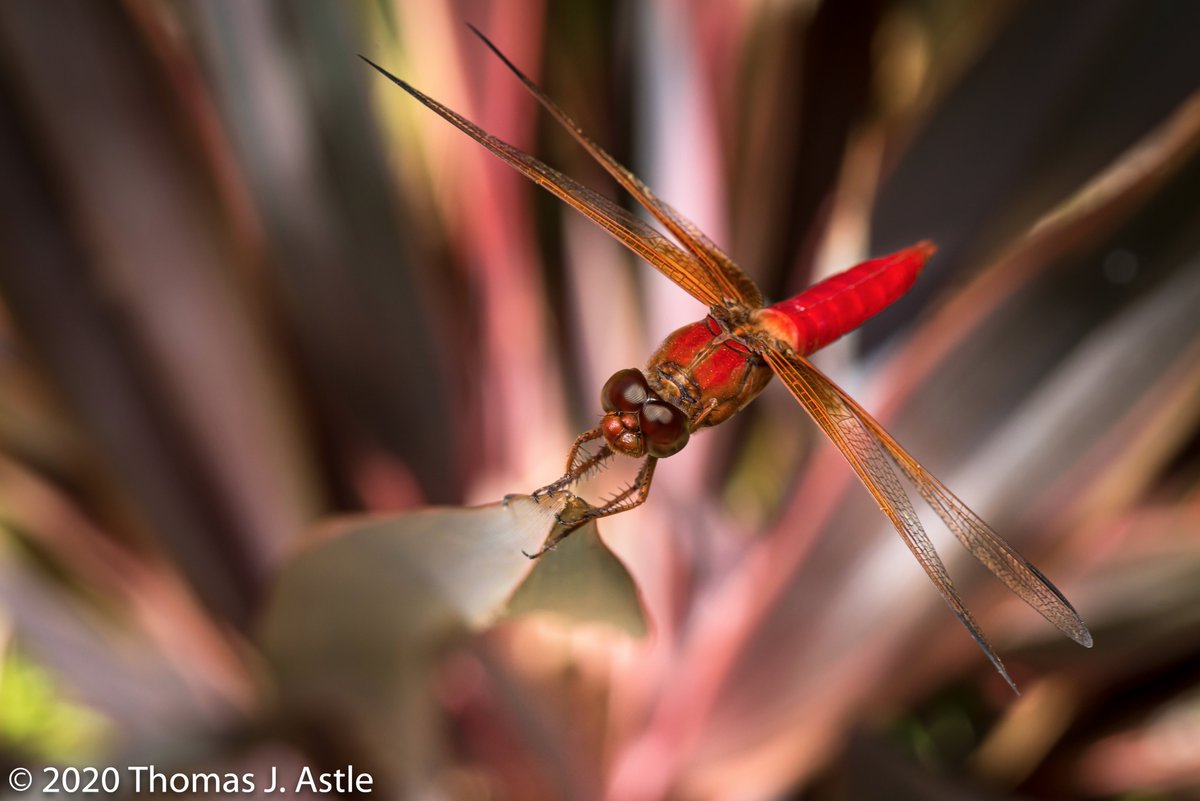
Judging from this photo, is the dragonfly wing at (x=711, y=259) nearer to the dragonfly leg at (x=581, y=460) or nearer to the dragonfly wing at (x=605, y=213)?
the dragonfly wing at (x=605, y=213)

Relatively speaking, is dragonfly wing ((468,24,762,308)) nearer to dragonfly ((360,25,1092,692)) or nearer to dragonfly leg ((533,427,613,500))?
dragonfly ((360,25,1092,692))

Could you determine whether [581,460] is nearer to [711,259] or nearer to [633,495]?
[633,495]

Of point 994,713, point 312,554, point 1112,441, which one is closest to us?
point 312,554

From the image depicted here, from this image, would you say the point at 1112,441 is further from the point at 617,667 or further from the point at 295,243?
the point at 295,243

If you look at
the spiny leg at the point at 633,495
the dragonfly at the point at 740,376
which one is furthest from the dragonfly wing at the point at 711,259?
the spiny leg at the point at 633,495

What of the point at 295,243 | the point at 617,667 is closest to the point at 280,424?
the point at 295,243

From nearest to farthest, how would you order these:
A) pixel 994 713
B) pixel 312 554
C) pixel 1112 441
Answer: pixel 312 554, pixel 1112 441, pixel 994 713

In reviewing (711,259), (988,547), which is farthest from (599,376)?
(988,547)
